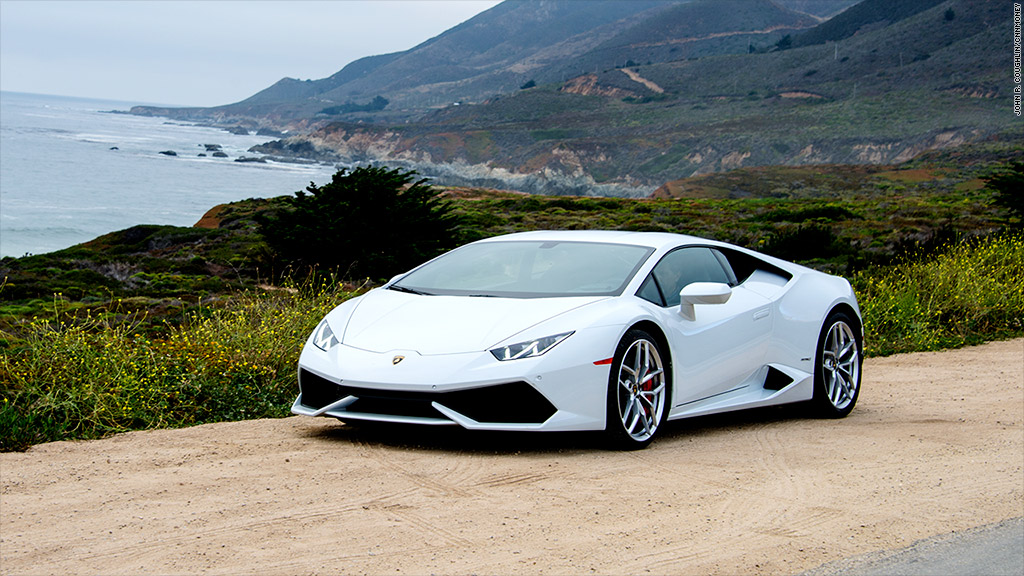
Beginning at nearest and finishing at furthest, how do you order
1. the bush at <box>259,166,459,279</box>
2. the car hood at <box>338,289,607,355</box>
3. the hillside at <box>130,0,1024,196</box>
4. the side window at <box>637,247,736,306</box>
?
the car hood at <box>338,289,607,355</box> < the side window at <box>637,247,736,306</box> < the bush at <box>259,166,459,279</box> < the hillside at <box>130,0,1024,196</box>

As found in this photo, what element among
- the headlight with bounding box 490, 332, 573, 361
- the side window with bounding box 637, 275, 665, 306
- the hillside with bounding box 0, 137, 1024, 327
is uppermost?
the side window with bounding box 637, 275, 665, 306

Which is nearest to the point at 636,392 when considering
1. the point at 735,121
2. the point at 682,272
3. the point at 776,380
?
the point at 682,272

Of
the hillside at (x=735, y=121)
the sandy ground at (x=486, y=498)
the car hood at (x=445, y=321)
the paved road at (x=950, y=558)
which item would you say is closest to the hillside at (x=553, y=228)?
the sandy ground at (x=486, y=498)

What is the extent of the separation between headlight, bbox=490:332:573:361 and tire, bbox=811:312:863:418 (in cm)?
282

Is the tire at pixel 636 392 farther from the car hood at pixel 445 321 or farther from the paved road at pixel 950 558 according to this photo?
the paved road at pixel 950 558

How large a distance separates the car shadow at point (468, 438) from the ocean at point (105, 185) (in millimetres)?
57249

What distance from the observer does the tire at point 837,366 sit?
8.19m

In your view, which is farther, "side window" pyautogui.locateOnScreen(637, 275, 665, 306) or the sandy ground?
"side window" pyautogui.locateOnScreen(637, 275, 665, 306)

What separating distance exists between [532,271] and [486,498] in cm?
234

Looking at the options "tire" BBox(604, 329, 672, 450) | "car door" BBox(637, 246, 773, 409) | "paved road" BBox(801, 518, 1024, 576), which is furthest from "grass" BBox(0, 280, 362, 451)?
"paved road" BBox(801, 518, 1024, 576)

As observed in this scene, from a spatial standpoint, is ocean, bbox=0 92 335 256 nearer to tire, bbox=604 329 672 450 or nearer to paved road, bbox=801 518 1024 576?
tire, bbox=604 329 672 450

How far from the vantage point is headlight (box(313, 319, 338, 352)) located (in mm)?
6730

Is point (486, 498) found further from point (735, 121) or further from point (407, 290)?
point (735, 121)

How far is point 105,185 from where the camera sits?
101 meters
